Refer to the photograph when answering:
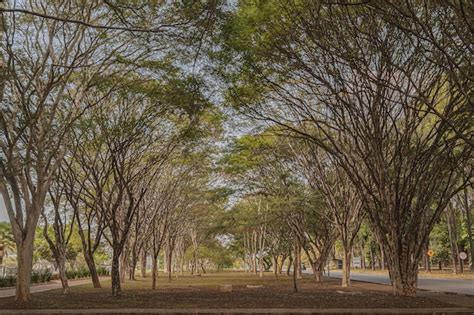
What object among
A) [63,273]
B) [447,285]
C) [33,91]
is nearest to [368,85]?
[33,91]

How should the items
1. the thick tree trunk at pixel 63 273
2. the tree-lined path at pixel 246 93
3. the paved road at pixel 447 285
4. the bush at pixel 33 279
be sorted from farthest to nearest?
the bush at pixel 33 279
the paved road at pixel 447 285
the thick tree trunk at pixel 63 273
the tree-lined path at pixel 246 93

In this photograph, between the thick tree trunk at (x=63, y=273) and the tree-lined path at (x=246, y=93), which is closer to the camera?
the tree-lined path at (x=246, y=93)

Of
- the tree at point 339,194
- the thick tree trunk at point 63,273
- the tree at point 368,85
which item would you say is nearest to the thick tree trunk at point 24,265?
the thick tree trunk at point 63,273

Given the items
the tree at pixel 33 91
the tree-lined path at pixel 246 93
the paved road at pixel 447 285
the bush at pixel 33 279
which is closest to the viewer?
the tree-lined path at pixel 246 93

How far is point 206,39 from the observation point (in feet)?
52.0

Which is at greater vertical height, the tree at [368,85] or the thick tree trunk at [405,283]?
the tree at [368,85]

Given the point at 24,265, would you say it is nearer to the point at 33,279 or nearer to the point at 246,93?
the point at 246,93

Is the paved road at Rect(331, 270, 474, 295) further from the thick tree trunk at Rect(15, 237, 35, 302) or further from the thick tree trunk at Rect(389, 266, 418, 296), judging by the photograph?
the thick tree trunk at Rect(15, 237, 35, 302)

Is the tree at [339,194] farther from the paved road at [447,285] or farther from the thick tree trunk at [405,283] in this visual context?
the thick tree trunk at [405,283]

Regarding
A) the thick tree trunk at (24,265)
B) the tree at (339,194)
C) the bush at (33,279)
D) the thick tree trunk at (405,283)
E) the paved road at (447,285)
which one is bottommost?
the paved road at (447,285)

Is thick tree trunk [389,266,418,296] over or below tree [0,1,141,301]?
below

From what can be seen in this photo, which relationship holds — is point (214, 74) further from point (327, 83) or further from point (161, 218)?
point (161, 218)

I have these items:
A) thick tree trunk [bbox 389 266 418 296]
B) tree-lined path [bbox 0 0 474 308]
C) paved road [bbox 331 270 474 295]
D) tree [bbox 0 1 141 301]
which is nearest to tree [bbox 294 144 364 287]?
tree-lined path [bbox 0 0 474 308]

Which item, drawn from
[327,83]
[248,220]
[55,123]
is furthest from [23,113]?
[248,220]
